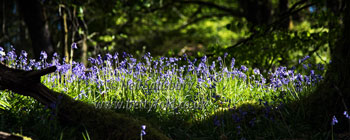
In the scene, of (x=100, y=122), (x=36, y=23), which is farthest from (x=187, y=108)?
(x=36, y=23)

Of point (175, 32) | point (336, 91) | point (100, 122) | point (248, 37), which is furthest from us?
point (175, 32)

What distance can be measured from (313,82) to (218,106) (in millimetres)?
1684

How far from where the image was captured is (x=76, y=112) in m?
3.46

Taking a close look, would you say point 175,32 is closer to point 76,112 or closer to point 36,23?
point 36,23

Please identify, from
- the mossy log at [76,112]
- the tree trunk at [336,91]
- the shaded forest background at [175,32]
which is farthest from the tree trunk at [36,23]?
the tree trunk at [336,91]

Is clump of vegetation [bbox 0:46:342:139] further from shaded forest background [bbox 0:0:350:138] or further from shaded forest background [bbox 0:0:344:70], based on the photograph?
shaded forest background [bbox 0:0:344:70]

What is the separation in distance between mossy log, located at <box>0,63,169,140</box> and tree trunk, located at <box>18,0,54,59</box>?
16.4ft

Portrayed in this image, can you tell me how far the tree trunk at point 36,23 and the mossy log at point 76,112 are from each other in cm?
500

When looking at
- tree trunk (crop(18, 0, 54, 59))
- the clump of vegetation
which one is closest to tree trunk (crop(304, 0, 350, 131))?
the clump of vegetation

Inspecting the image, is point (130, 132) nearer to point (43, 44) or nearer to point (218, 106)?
point (218, 106)

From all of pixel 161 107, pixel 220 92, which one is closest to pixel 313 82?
pixel 220 92

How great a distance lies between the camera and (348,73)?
3.51 metres

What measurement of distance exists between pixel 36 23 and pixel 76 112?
566 centimetres

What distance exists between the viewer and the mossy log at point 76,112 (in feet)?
10.7
